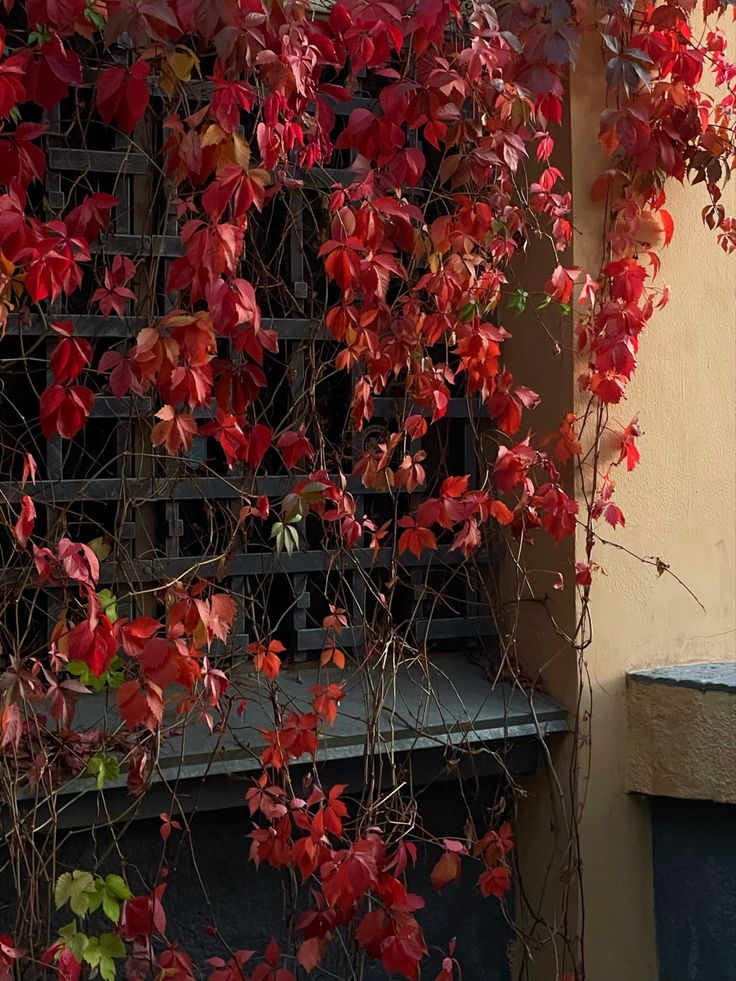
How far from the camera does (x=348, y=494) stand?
8.82 feet

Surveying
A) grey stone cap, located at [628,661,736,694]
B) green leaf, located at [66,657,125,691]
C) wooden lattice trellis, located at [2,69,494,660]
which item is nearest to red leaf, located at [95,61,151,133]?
wooden lattice trellis, located at [2,69,494,660]

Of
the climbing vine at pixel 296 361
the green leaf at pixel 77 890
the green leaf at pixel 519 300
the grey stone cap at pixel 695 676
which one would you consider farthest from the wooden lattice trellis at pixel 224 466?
the green leaf at pixel 77 890

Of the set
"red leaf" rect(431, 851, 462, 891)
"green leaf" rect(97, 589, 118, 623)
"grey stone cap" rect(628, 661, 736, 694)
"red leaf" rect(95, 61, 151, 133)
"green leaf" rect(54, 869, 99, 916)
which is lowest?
"red leaf" rect(431, 851, 462, 891)

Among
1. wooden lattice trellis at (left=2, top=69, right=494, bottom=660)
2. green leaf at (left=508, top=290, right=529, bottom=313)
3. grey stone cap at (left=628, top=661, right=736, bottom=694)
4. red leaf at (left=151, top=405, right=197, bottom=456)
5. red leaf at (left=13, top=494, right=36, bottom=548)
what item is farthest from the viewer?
grey stone cap at (left=628, top=661, right=736, bottom=694)

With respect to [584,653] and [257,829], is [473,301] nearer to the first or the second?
[584,653]

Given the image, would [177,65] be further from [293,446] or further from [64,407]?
[293,446]

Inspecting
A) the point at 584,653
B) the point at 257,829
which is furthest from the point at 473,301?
the point at 257,829

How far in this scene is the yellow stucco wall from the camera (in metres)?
3.04

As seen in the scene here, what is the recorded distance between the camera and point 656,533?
313cm

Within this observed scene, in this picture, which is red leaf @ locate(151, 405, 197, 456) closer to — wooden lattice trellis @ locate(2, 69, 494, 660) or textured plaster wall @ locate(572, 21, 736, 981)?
wooden lattice trellis @ locate(2, 69, 494, 660)

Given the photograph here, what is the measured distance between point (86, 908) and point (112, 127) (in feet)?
5.35

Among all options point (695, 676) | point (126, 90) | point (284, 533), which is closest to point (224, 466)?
point (284, 533)

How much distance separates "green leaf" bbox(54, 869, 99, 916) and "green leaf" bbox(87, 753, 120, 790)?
17 centimetres

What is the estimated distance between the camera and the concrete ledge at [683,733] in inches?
117
